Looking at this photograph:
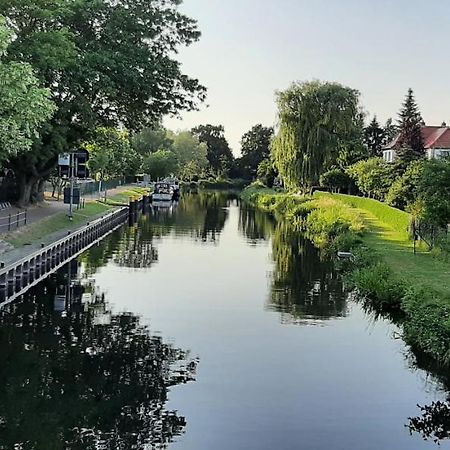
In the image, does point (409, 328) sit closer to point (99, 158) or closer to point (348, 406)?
point (348, 406)

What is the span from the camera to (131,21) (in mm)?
40219

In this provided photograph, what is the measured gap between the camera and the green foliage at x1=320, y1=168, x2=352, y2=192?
219 ft

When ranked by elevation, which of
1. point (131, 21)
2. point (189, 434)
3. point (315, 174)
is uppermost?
point (131, 21)

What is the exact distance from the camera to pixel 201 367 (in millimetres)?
17141

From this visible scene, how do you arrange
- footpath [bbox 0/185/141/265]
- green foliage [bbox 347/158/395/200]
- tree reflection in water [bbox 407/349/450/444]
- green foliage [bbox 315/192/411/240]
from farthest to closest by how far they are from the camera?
green foliage [bbox 347/158/395/200] → green foliage [bbox 315/192/411/240] → footpath [bbox 0/185/141/265] → tree reflection in water [bbox 407/349/450/444]

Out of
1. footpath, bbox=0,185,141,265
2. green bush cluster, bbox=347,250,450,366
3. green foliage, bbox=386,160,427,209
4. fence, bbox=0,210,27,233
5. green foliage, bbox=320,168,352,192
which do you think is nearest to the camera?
green bush cluster, bbox=347,250,450,366

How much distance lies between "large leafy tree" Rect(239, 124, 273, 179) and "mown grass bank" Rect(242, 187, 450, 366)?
89.8 metres

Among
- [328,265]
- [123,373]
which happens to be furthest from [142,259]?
[123,373]

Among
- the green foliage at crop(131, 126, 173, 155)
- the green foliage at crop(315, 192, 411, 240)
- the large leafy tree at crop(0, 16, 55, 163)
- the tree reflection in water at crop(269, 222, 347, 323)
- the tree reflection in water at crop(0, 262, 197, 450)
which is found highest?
the green foliage at crop(131, 126, 173, 155)

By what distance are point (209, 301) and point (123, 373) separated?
9008 millimetres

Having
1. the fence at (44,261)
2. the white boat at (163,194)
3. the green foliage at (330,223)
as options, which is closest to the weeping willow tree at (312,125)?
the green foliage at (330,223)

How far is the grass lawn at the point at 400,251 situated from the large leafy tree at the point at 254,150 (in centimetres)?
9436

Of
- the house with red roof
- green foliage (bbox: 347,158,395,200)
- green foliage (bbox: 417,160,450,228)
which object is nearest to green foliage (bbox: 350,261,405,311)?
green foliage (bbox: 417,160,450,228)

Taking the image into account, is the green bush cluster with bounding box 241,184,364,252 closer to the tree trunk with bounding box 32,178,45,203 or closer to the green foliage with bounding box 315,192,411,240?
the green foliage with bounding box 315,192,411,240
